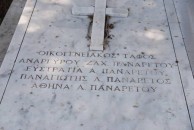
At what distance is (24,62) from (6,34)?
37.6 inches

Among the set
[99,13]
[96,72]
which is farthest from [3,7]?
[96,72]

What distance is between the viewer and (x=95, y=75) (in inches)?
127

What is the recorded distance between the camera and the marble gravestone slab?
288 centimetres

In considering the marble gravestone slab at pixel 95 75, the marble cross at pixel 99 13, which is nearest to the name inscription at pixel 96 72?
the marble gravestone slab at pixel 95 75

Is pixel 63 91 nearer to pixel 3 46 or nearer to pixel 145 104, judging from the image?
pixel 145 104

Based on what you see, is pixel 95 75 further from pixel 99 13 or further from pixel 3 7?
pixel 3 7

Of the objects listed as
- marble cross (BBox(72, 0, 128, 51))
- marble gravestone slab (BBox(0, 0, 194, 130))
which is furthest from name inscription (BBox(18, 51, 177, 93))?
marble cross (BBox(72, 0, 128, 51))

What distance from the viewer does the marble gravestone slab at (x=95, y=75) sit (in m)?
2.88

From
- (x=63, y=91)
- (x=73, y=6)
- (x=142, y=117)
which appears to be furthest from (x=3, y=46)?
(x=142, y=117)

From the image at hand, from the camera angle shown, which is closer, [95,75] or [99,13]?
[95,75]

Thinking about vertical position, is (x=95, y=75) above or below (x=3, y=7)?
above

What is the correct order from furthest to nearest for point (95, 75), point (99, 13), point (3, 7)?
point (3, 7) → point (99, 13) → point (95, 75)

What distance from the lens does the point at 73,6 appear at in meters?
4.09

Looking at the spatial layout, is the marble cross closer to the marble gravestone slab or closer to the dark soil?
the marble gravestone slab
